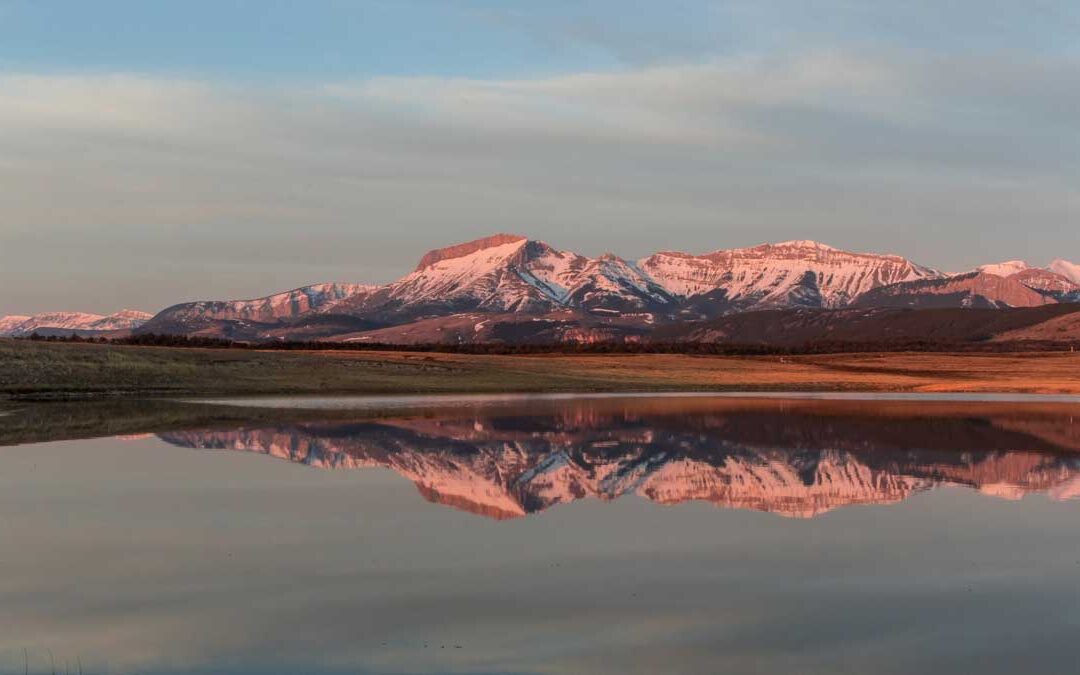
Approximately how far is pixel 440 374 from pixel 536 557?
80.8m

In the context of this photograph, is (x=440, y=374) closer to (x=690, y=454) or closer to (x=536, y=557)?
(x=690, y=454)

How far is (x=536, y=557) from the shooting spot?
18.5 metres

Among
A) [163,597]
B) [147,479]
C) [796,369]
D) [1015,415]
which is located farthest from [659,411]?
[796,369]

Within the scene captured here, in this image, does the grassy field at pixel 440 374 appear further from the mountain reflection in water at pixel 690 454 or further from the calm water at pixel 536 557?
the calm water at pixel 536 557

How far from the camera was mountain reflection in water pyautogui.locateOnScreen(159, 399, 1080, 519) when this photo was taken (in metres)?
26.5

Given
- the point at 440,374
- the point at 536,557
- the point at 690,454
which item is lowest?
the point at 440,374

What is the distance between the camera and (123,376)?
77875 millimetres

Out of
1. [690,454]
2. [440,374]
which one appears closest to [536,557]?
[690,454]

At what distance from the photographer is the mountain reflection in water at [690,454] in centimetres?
2650

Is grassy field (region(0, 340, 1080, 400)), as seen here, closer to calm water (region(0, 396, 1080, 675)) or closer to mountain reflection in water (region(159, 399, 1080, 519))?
mountain reflection in water (region(159, 399, 1080, 519))

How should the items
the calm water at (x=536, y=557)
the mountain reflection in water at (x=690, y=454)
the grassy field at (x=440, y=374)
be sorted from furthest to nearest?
the grassy field at (x=440, y=374) → the mountain reflection in water at (x=690, y=454) → the calm water at (x=536, y=557)

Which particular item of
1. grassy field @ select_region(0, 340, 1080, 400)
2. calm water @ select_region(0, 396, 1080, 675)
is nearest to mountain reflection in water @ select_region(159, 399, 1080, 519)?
calm water @ select_region(0, 396, 1080, 675)

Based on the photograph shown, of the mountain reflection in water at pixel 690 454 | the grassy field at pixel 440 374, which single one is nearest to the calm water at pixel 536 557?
the mountain reflection in water at pixel 690 454

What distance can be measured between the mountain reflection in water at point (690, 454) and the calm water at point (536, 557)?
0.22 meters
